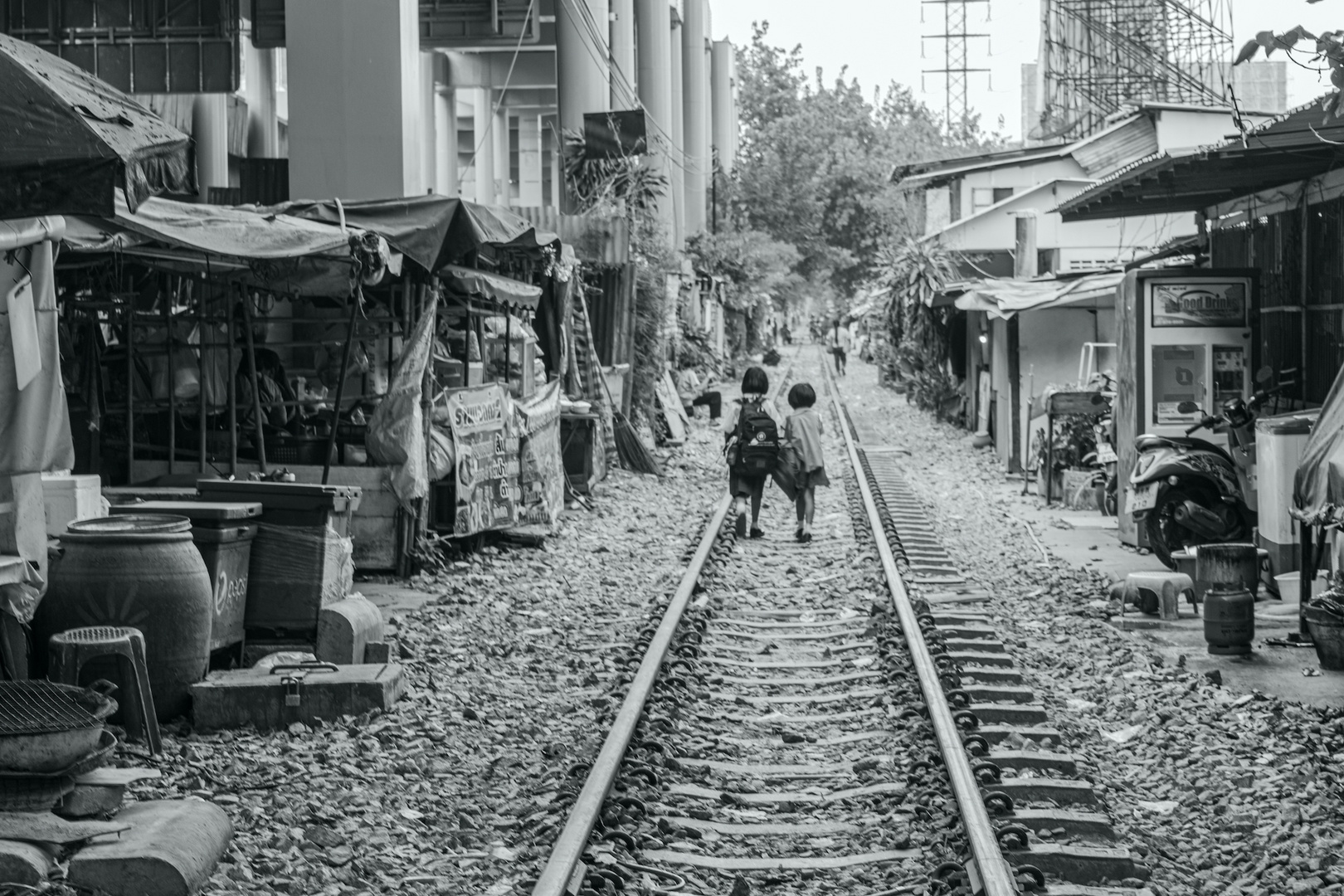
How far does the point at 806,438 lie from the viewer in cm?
1489

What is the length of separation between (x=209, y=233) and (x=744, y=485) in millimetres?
6731

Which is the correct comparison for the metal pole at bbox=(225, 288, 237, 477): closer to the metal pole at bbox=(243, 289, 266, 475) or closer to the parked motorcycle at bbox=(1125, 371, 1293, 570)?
the metal pole at bbox=(243, 289, 266, 475)

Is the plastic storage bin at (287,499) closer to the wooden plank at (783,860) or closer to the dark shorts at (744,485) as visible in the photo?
the wooden plank at (783,860)

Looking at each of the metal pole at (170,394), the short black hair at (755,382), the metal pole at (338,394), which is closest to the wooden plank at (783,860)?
the metal pole at (338,394)

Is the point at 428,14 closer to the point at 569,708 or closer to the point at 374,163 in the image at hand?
the point at 374,163

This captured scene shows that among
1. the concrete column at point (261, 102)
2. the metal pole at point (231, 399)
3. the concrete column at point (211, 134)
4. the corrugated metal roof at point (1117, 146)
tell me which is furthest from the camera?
the concrete column at point (261, 102)

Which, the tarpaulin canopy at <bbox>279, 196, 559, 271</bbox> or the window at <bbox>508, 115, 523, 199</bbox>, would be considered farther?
the window at <bbox>508, 115, 523, 199</bbox>

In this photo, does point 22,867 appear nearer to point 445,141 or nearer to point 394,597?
point 394,597

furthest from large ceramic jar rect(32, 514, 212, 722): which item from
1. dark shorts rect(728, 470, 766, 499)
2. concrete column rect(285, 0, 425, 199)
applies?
concrete column rect(285, 0, 425, 199)

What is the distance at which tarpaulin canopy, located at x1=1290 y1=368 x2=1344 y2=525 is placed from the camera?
8758 mm

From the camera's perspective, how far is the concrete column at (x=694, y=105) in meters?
59.4

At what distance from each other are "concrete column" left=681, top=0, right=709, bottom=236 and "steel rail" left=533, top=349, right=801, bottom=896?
49.4m

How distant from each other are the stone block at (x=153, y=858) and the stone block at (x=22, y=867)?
0.11m

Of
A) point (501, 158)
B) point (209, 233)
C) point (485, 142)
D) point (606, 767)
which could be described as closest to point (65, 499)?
point (209, 233)
